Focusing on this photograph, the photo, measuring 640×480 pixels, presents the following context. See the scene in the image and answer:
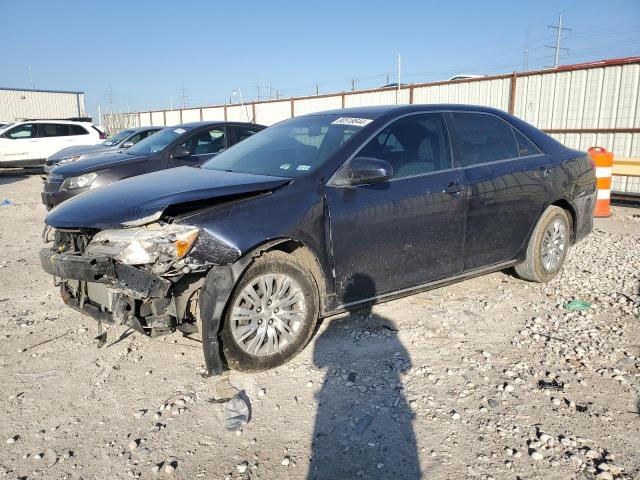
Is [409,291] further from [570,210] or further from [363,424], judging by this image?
[570,210]

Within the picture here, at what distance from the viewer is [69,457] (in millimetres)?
2547

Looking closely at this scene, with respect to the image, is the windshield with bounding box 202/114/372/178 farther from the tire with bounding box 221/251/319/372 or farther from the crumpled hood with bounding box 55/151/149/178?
the crumpled hood with bounding box 55/151/149/178

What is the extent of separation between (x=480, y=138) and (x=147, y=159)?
5016 millimetres

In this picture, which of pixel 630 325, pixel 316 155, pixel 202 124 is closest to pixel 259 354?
pixel 316 155

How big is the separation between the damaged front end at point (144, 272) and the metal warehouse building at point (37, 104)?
116ft

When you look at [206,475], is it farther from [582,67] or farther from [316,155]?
[582,67]

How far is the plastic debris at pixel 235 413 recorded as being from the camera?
2.79 metres

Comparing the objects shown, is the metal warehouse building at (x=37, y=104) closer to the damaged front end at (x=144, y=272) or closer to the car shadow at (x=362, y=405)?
the damaged front end at (x=144, y=272)

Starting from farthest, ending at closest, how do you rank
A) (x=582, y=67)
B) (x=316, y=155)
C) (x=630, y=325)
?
(x=582, y=67) → (x=630, y=325) → (x=316, y=155)

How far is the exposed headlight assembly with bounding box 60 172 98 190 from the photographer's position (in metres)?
7.12

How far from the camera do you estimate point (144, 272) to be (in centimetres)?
292

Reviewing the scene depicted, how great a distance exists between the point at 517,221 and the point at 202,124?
5.55m

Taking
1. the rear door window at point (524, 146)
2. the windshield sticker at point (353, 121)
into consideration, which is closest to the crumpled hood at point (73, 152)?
the windshield sticker at point (353, 121)

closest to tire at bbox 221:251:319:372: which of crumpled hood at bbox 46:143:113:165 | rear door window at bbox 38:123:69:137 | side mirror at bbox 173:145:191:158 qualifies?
side mirror at bbox 173:145:191:158
